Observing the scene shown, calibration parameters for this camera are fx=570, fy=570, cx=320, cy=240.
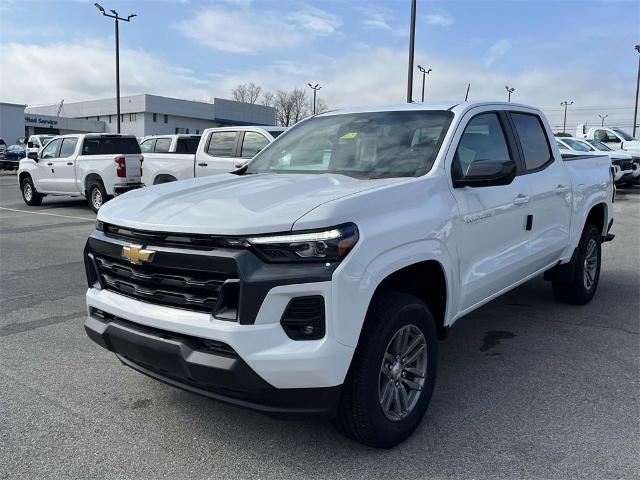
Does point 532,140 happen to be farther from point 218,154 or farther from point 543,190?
point 218,154

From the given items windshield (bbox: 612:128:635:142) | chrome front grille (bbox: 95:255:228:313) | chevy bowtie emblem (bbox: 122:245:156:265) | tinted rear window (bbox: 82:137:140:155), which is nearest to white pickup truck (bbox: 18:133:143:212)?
tinted rear window (bbox: 82:137:140:155)

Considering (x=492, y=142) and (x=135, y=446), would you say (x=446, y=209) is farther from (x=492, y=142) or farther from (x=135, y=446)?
(x=135, y=446)

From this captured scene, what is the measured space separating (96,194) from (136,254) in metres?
12.0

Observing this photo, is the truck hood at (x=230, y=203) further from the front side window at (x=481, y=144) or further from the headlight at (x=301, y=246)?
the front side window at (x=481, y=144)

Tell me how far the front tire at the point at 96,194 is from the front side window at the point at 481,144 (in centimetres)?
1147

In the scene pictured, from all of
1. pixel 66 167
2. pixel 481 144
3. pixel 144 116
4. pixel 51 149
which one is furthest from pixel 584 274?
pixel 144 116

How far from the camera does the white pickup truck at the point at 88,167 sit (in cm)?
1343

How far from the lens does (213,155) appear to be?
1157 cm

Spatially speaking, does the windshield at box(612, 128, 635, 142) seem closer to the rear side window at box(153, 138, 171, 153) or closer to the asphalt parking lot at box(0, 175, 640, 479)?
the rear side window at box(153, 138, 171, 153)

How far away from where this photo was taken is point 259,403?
2.64 metres

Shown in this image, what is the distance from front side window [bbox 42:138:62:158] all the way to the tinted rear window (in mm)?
1280

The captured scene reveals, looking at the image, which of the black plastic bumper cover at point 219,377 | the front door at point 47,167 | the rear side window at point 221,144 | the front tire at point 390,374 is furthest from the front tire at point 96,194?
the front tire at point 390,374

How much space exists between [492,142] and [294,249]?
227 centimetres

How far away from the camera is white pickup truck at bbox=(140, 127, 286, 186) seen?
11.1 metres
